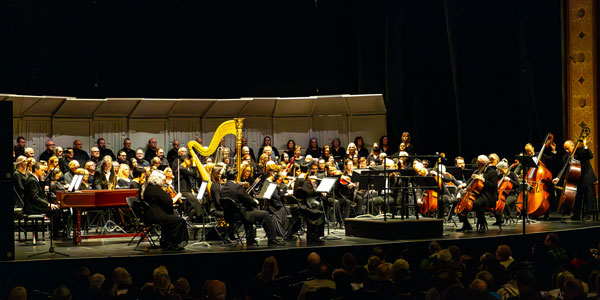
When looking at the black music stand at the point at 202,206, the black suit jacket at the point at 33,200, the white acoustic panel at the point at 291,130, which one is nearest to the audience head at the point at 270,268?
the black music stand at the point at 202,206

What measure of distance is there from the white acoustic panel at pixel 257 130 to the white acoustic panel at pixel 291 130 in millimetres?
104

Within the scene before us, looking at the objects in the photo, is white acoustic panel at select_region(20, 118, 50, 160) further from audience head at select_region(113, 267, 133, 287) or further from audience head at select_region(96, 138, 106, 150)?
audience head at select_region(113, 267, 133, 287)

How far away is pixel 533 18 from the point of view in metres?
14.4

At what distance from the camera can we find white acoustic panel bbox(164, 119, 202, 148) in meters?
17.3

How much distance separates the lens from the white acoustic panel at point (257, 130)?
1777cm

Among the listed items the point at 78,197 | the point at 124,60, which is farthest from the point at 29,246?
the point at 124,60

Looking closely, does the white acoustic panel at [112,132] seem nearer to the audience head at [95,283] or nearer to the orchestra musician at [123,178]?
the orchestra musician at [123,178]

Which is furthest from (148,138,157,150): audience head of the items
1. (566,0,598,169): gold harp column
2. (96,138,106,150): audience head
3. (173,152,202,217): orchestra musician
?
(566,0,598,169): gold harp column

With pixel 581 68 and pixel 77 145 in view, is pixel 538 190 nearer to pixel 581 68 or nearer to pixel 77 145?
pixel 581 68

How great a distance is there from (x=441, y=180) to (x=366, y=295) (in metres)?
7.49

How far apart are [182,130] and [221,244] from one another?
783cm

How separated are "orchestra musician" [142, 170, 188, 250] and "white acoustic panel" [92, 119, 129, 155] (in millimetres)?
7612

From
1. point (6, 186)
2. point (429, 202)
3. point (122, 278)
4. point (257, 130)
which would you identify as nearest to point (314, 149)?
point (257, 130)

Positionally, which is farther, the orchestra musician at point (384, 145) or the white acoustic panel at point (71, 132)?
the white acoustic panel at point (71, 132)
